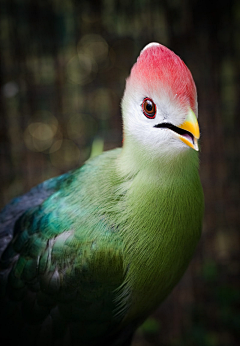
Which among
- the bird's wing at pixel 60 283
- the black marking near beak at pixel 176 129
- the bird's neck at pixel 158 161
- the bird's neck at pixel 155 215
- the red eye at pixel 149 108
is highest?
the red eye at pixel 149 108

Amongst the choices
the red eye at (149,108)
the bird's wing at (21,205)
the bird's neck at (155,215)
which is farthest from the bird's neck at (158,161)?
the bird's wing at (21,205)

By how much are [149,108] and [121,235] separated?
42 cm

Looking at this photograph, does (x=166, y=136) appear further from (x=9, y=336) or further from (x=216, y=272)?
(x=216, y=272)

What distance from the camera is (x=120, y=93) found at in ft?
8.59

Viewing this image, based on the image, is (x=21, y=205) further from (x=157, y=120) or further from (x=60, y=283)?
(x=157, y=120)

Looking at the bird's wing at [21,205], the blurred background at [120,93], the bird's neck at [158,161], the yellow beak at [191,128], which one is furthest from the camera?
the blurred background at [120,93]

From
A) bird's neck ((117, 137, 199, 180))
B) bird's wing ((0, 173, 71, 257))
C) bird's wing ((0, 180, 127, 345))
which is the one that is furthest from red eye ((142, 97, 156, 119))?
bird's wing ((0, 173, 71, 257))

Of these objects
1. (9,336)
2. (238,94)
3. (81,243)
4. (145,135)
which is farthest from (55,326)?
(238,94)

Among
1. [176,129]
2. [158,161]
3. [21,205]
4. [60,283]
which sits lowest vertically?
[60,283]

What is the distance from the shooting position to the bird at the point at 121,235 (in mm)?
933

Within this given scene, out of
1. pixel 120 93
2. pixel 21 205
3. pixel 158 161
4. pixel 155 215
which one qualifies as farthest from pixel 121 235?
pixel 120 93

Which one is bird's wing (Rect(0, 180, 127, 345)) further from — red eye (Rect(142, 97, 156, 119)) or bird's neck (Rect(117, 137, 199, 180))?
red eye (Rect(142, 97, 156, 119))

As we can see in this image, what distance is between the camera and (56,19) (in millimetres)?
2541

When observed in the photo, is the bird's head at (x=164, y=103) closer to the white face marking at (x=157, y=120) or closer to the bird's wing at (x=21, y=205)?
the white face marking at (x=157, y=120)
